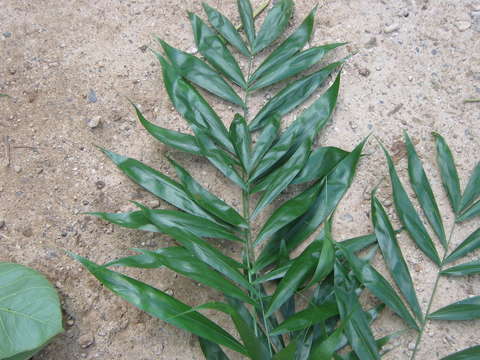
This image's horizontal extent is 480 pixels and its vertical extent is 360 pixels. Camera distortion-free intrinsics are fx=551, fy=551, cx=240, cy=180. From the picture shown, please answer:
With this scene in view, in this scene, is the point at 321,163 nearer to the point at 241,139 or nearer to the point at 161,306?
the point at 241,139

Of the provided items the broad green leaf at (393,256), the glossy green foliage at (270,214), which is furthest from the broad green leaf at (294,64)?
the broad green leaf at (393,256)

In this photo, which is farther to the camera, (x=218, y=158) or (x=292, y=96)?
(x=292, y=96)

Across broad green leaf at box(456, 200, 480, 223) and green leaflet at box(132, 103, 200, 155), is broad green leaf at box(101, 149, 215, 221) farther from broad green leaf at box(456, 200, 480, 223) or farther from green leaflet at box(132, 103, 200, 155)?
broad green leaf at box(456, 200, 480, 223)

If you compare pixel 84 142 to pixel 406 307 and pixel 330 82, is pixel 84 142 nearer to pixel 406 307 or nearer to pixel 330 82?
pixel 330 82

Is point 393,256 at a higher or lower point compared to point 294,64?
lower

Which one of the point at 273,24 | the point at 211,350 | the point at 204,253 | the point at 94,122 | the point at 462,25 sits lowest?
the point at 211,350

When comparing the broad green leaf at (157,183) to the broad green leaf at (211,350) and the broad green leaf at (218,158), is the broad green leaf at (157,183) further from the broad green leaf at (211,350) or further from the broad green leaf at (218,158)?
the broad green leaf at (211,350)

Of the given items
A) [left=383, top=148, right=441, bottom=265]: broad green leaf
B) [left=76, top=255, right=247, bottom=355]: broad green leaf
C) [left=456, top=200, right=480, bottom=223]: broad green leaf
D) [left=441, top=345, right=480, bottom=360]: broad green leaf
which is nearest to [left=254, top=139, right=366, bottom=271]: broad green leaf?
[left=383, top=148, right=441, bottom=265]: broad green leaf

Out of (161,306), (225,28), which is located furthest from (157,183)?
(225,28)
